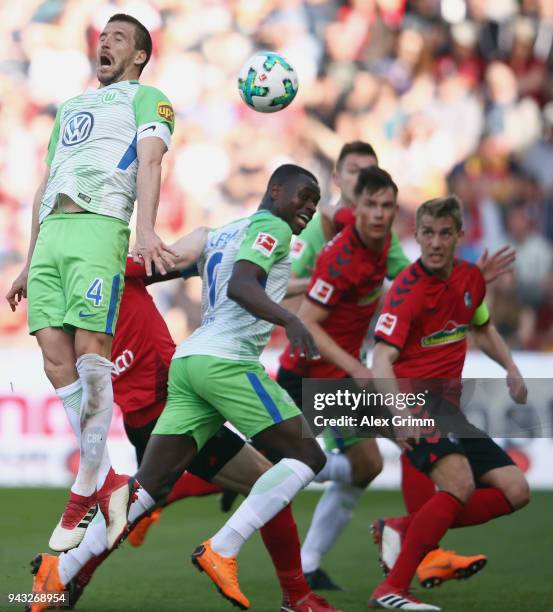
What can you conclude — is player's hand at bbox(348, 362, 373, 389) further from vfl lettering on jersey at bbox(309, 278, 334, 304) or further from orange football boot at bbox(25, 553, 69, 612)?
orange football boot at bbox(25, 553, 69, 612)

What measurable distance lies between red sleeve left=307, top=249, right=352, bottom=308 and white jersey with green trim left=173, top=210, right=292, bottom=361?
4.09 feet

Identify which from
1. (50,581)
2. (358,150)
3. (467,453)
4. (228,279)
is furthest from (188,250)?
(358,150)

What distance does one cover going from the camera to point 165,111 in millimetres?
5078

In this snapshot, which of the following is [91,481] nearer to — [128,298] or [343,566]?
[128,298]

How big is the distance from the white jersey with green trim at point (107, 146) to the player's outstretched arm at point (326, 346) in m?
1.65

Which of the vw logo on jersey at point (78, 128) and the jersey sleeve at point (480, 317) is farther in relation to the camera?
the jersey sleeve at point (480, 317)

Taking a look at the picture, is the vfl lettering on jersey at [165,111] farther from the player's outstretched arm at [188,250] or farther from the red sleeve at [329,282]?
the red sleeve at [329,282]

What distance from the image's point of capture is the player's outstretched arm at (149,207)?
4.63 m

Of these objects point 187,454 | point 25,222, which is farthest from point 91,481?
point 25,222

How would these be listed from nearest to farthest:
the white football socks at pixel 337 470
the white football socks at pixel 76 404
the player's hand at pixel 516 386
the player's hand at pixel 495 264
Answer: the white football socks at pixel 76 404 → the player's hand at pixel 516 386 → the player's hand at pixel 495 264 → the white football socks at pixel 337 470

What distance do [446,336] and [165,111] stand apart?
2.01m

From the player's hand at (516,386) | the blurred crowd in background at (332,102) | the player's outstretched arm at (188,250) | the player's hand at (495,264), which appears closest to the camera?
the player's outstretched arm at (188,250)

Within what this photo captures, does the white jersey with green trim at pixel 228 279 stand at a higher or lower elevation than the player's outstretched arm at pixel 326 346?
higher

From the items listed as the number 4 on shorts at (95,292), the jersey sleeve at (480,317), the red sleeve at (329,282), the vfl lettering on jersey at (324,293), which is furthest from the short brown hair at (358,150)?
the number 4 on shorts at (95,292)
